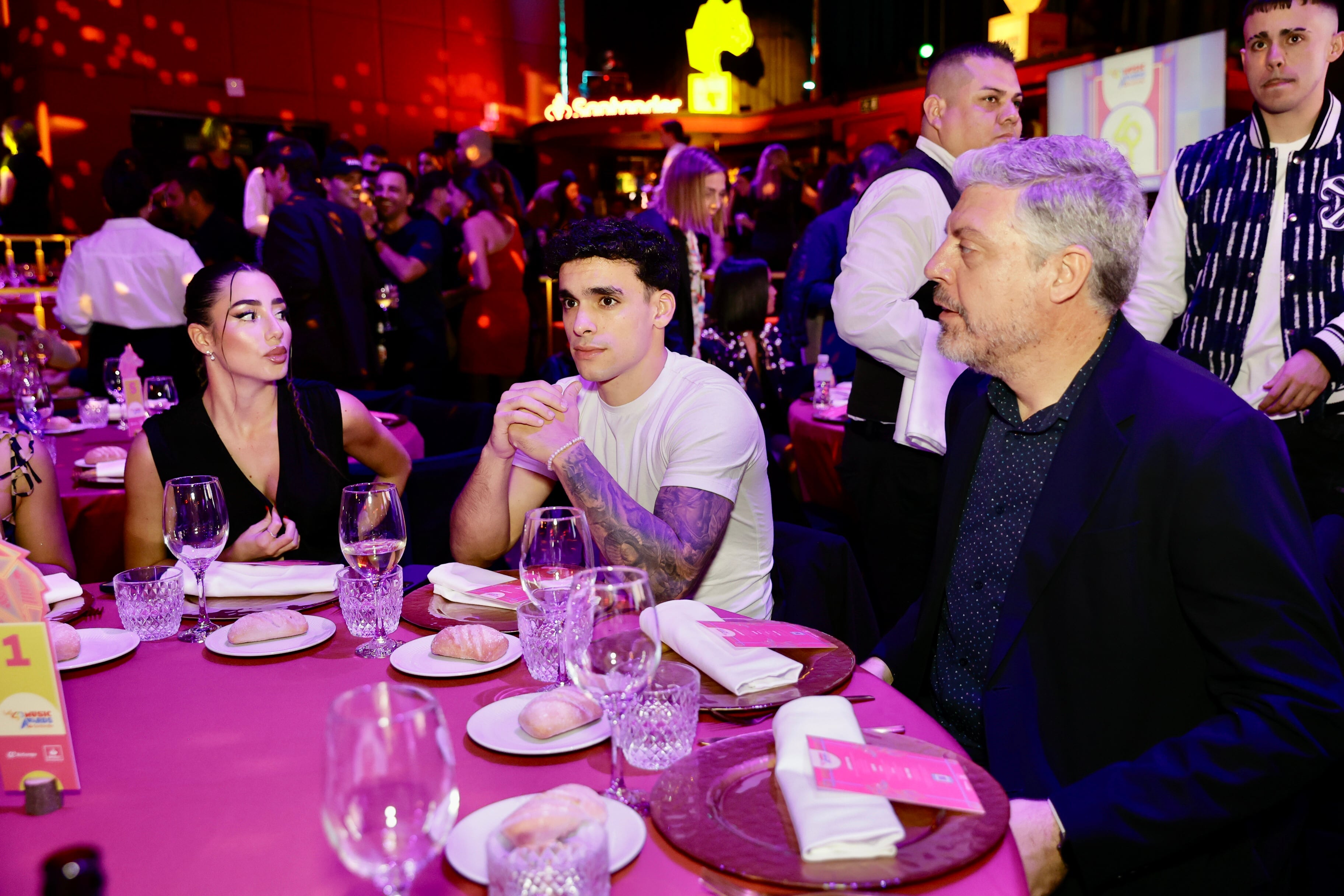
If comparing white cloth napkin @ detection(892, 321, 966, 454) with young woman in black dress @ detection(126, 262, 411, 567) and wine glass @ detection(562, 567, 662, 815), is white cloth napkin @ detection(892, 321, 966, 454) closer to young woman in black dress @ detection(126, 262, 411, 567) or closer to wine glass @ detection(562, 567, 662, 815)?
young woman in black dress @ detection(126, 262, 411, 567)

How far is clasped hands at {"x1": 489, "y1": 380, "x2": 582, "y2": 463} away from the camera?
6.24 feet

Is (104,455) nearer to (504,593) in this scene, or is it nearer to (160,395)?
(160,395)

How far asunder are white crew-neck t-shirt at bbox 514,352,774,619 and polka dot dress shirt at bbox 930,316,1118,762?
46 cm

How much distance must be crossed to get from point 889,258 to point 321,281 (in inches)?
117

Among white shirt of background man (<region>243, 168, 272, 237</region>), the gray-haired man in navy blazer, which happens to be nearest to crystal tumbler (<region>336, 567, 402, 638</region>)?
the gray-haired man in navy blazer

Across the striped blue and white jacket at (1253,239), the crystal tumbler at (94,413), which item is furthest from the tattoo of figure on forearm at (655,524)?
the crystal tumbler at (94,413)

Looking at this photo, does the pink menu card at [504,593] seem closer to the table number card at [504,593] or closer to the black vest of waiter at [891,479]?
the table number card at [504,593]

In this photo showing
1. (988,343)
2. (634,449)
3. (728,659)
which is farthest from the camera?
(634,449)

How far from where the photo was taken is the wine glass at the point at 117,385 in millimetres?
3666

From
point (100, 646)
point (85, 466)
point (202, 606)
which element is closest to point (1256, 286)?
point (202, 606)

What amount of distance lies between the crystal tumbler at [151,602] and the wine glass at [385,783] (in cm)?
96

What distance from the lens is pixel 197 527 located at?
157cm

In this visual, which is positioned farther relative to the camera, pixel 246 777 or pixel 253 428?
pixel 253 428

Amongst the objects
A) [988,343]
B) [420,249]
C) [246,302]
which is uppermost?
[420,249]
